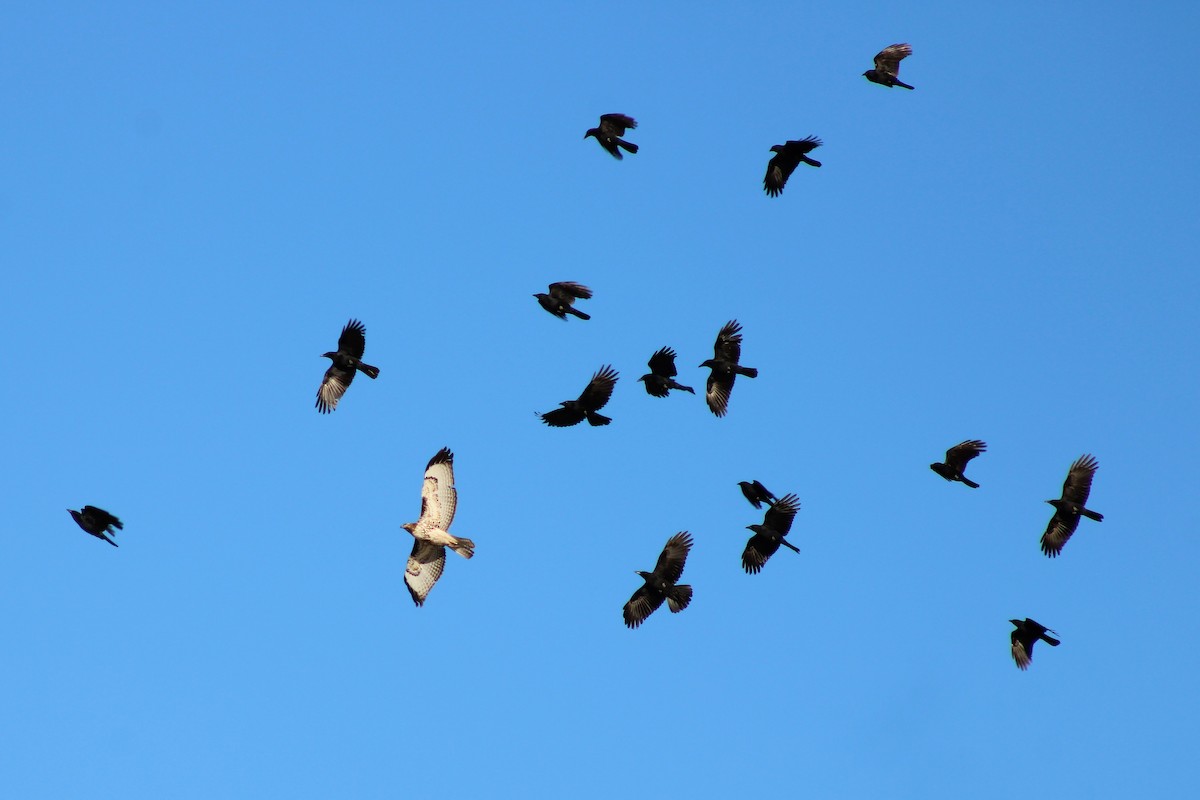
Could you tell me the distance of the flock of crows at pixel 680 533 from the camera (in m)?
29.0

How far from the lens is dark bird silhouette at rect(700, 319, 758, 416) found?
99.3 ft

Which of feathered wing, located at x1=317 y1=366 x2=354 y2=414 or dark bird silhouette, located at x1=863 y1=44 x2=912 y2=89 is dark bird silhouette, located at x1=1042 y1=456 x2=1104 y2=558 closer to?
dark bird silhouette, located at x1=863 y1=44 x2=912 y2=89

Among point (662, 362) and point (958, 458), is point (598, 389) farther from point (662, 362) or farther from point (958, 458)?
point (958, 458)

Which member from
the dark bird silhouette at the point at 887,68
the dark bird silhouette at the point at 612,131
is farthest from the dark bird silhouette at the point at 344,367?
the dark bird silhouette at the point at 887,68

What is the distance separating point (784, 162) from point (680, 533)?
7740 mm

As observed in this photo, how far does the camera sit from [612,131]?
95.1 feet

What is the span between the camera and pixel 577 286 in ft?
93.6

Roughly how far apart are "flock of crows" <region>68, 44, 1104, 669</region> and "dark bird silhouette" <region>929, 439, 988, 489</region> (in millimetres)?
20

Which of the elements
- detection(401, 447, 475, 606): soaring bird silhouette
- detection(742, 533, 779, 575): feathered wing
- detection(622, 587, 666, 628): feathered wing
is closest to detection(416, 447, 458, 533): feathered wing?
detection(401, 447, 475, 606): soaring bird silhouette

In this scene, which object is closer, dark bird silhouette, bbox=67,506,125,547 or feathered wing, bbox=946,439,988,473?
dark bird silhouette, bbox=67,506,125,547

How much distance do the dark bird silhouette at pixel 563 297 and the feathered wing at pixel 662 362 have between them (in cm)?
201

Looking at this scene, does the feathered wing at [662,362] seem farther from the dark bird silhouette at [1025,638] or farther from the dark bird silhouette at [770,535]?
the dark bird silhouette at [1025,638]

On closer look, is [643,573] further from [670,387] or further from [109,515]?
[109,515]

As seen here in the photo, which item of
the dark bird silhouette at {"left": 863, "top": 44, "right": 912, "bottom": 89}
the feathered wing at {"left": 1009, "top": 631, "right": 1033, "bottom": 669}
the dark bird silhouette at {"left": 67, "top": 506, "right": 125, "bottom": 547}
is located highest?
the dark bird silhouette at {"left": 863, "top": 44, "right": 912, "bottom": 89}
